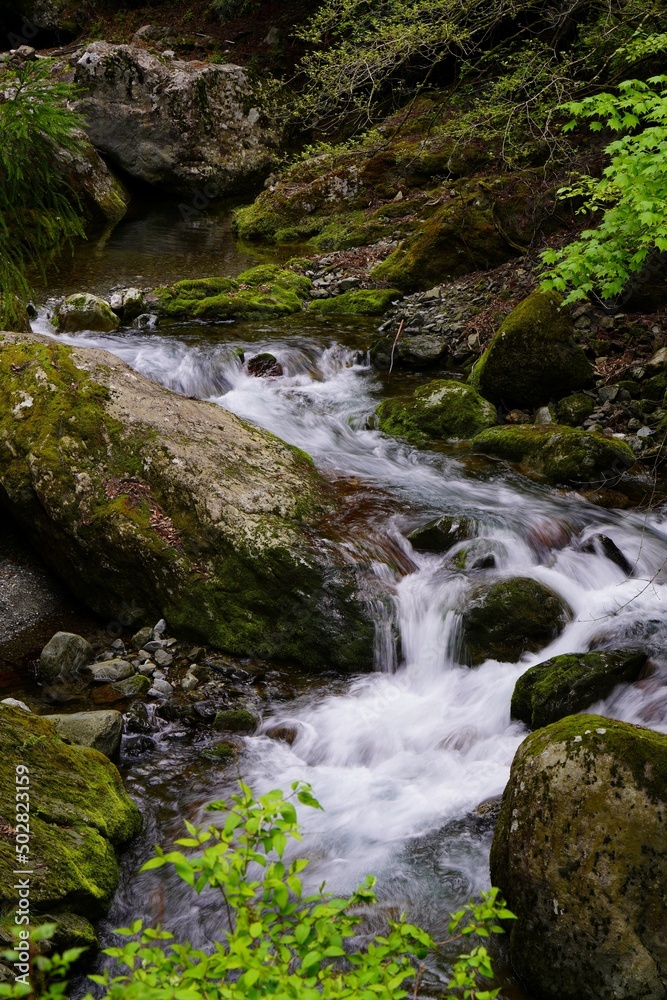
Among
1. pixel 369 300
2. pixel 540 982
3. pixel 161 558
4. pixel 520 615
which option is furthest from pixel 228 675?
pixel 369 300

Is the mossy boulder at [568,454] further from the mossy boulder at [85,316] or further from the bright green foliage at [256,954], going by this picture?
the mossy boulder at [85,316]

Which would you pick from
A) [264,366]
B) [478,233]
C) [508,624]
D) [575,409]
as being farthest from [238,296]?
[508,624]

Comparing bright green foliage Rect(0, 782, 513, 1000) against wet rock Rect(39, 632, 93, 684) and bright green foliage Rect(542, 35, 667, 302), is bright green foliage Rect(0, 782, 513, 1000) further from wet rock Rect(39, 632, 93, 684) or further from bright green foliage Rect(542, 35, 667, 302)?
bright green foliage Rect(542, 35, 667, 302)

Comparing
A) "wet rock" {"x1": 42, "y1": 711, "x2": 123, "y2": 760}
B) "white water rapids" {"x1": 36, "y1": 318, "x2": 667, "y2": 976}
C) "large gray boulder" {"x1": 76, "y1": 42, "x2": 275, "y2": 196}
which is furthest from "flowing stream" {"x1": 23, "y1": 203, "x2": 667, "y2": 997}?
"large gray boulder" {"x1": 76, "y1": 42, "x2": 275, "y2": 196}

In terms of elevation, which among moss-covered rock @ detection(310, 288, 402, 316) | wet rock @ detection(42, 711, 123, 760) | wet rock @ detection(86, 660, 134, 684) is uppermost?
moss-covered rock @ detection(310, 288, 402, 316)

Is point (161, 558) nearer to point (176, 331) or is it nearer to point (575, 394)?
point (575, 394)

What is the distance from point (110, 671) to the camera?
17.7ft

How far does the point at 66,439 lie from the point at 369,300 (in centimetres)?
752

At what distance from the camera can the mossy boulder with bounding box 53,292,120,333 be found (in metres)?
11.4

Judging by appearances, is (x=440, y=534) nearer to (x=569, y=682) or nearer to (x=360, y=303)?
(x=569, y=682)

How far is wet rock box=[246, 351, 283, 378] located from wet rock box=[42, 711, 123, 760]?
6337mm

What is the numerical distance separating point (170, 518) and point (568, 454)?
13.5 ft

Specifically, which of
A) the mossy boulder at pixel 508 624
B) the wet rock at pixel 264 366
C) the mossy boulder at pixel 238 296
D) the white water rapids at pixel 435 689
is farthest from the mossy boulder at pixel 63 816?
the mossy boulder at pixel 238 296

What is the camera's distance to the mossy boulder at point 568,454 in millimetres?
7492
